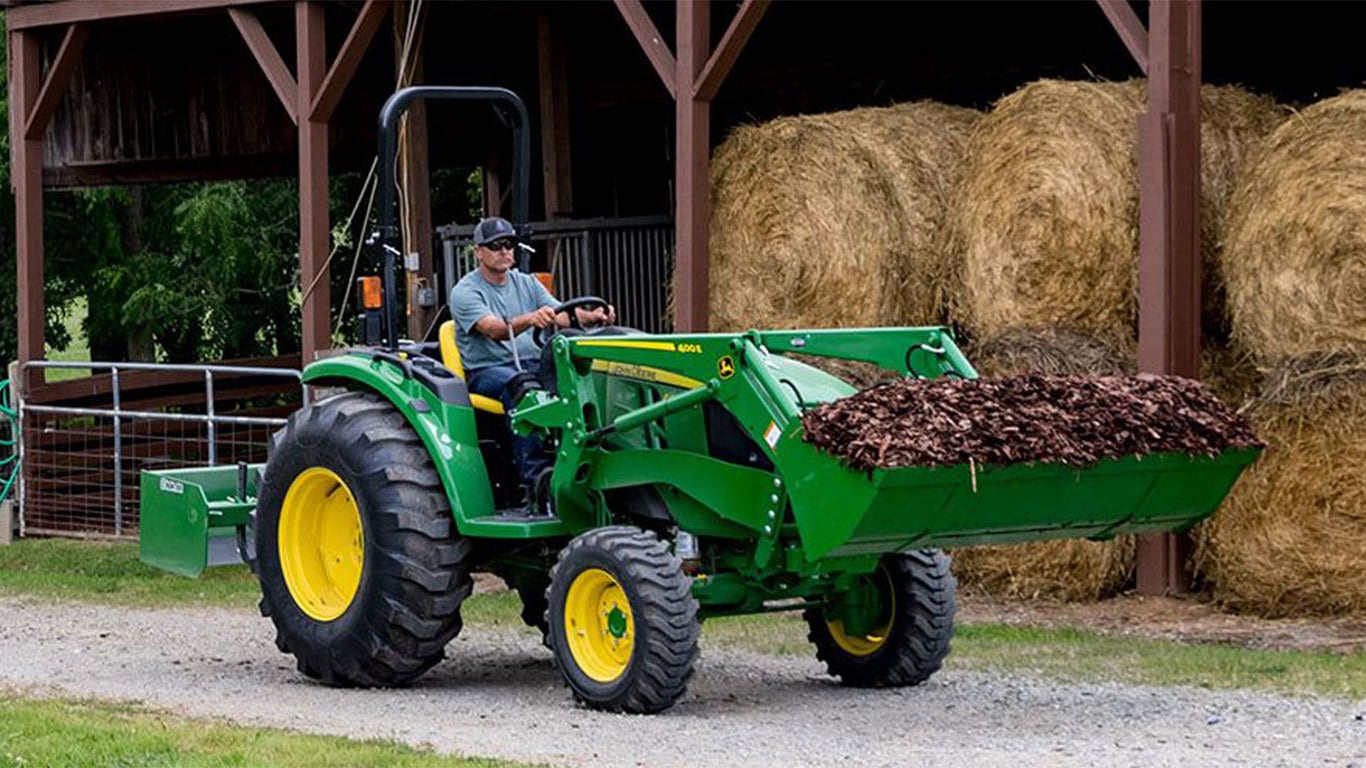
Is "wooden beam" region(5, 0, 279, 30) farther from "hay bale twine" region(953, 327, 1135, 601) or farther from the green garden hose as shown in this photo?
"hay bale twine" region(953, 327, 1135, 601)

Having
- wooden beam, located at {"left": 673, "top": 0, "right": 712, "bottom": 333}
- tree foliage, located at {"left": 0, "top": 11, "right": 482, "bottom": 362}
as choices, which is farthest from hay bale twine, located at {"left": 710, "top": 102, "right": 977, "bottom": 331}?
tree foliage, located at {"left": 0, "top": 11, "right": 482, "bottom": 362}

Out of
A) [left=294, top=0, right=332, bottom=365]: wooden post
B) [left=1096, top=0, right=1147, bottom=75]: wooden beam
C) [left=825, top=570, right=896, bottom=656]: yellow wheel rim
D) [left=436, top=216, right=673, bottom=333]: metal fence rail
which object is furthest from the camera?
[left=436, top=216, right=673, bottom=333]: metal fence rail

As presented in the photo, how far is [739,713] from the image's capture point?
8648 mm

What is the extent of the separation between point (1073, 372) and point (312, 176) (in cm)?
541

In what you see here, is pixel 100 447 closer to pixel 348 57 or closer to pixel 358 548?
pixel 348 57

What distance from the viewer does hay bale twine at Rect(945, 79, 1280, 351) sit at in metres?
11.7

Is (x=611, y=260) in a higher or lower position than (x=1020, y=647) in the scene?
higher

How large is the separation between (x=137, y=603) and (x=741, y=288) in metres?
3.51

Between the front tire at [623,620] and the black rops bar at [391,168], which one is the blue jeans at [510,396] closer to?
the black rops bar at [391,168]

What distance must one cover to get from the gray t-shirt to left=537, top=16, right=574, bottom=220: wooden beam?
7.84 metres

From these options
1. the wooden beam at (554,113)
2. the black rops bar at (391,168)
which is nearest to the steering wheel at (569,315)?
the black rops bar at (391,168)

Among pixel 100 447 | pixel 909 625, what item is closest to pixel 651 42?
pixel 909 625

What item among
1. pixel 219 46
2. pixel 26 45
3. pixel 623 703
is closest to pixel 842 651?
pixel 623 703

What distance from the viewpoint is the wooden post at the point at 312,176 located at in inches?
587
